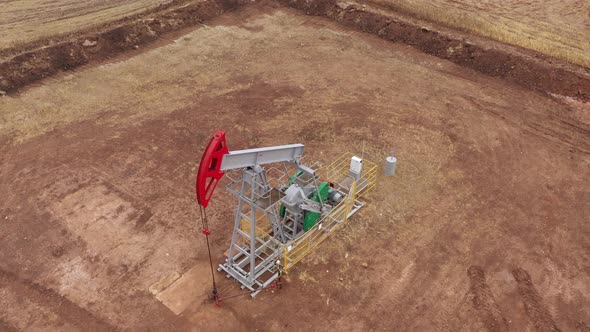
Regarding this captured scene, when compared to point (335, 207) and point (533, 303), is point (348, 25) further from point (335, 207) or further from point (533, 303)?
point (533, 303)

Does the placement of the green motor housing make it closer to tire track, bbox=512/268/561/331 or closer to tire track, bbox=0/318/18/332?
tire track, bbox=512/268/561/331

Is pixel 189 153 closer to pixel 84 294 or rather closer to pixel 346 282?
pixel 84 294

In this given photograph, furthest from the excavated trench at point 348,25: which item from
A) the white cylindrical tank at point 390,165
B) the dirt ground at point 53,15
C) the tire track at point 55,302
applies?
the tire track at point 55,302

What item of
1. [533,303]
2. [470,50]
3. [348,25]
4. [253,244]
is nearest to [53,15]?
[348,25]

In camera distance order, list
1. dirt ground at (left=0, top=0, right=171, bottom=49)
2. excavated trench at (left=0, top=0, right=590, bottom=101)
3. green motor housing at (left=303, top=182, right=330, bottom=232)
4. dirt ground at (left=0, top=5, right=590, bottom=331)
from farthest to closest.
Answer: dirt ground at (left=0, top=0, right=171, bottom=49) → excavated trench at (left=0, top=0, right=590, bottom=101) → green motor housing at (left=303, top=182, right=330, bottom=232) → dirt ground at (left=0, top=5, right=590, bottom=331)

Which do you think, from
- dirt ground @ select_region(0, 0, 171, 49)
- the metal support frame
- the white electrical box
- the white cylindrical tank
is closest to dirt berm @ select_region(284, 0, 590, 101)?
the white cylindrical tank
